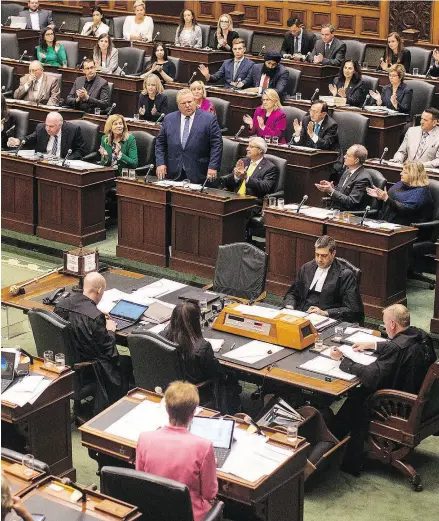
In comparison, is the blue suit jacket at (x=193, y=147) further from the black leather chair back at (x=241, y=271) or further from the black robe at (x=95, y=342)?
the black robe at (x=95, y=342)

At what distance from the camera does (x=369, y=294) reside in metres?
9.16

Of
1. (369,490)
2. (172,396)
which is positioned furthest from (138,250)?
(172,396)

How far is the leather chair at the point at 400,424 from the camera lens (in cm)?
667

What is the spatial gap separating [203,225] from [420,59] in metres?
5.40

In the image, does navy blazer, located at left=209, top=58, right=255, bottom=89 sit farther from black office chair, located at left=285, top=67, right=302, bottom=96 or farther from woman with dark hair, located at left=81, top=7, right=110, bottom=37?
woman with dark hair, located at left=81, top=7, right=110, bottom=37

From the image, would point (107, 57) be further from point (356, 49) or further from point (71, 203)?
point (71, 203)

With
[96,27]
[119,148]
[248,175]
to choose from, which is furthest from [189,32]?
[248,175]

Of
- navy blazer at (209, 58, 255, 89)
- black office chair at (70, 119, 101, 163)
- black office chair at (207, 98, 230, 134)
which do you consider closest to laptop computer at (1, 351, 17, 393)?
black office chair at (70, 119, 101, 163)

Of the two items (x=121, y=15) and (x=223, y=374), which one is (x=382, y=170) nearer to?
(x=223, y=374)

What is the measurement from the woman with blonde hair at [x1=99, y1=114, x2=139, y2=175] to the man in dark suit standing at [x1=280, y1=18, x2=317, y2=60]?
4.52 meters

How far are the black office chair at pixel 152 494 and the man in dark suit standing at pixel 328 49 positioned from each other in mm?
9844

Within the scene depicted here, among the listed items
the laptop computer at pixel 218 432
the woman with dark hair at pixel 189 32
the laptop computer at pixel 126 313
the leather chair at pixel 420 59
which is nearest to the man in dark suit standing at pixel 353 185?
the laptop computer at pixel 126 313

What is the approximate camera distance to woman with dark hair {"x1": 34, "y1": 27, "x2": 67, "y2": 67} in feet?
49.2

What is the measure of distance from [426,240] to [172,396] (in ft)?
16.5
